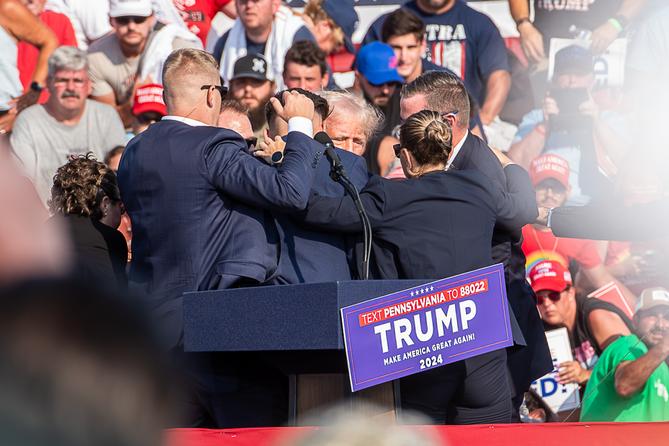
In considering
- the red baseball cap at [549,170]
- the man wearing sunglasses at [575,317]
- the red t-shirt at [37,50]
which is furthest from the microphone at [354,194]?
the red t-shirt at [37,50]

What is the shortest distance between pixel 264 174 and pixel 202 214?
284 millimetres

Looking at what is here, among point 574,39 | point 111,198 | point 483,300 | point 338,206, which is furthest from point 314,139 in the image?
point 574,39

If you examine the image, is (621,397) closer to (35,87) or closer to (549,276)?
(549,276)

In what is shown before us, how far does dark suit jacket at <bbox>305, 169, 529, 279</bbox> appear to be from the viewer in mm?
4051

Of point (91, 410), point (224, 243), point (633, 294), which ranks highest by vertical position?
point (91, 410)

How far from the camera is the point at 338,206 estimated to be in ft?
13.1

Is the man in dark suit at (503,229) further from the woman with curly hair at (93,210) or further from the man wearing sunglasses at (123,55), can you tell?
the man wearing sunglasses at (123,55)

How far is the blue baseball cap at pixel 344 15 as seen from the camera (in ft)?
28.5

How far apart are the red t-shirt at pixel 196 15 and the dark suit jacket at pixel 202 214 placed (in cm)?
478

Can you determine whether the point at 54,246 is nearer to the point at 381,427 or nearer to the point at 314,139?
the point at 381,427

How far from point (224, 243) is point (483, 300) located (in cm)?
99

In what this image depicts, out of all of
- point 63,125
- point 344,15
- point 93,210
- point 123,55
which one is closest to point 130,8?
point 123,55

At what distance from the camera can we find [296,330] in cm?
343

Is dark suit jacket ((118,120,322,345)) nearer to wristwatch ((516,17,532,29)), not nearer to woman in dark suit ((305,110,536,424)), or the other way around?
woman in dark suit ((305,110,536,424))
